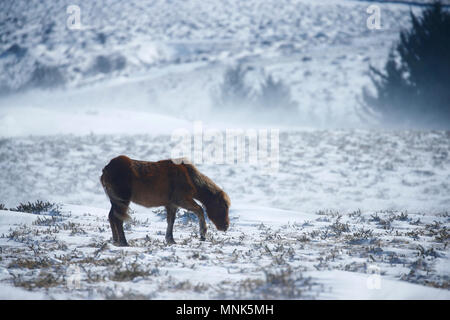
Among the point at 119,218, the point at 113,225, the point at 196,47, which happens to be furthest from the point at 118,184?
the point at 196,47

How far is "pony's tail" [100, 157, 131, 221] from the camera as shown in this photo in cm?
538

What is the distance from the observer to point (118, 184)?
5.37m

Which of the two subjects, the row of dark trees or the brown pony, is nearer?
the brown pony

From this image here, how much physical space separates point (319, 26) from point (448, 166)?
180ft

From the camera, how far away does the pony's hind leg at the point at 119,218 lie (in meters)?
5.48

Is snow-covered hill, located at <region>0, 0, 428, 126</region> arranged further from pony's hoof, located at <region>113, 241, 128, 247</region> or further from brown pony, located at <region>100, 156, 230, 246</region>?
pony's hoof, located at <region>113, 241, 128, 247</region>

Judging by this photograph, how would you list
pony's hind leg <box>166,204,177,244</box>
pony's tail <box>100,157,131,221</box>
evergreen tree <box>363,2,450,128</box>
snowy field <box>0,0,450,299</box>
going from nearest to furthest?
snowy field <box>0,0,450,299</box>, pony's tail <box>100,157,131,221</box>, pony's hind leg <box>166,204,177,244</box>, evergreen tree <box>363,2,450,128</box>

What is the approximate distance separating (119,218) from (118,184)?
1.68 feet

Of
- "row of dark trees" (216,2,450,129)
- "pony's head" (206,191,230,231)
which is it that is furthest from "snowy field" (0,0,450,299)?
"row of dark trees" (216,2,450,129)

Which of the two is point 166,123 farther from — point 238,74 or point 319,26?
point 319,26

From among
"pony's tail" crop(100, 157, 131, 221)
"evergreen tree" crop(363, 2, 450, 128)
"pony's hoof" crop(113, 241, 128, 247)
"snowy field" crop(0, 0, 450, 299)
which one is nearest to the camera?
"snowy field" crop(0, 0, 450, 299)

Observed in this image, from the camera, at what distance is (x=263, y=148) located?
19703mm

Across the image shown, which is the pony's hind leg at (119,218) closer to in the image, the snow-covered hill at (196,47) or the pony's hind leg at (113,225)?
the pony's hind leg at (113,225)

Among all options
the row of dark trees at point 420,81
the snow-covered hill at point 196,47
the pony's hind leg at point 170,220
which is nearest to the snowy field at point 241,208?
the pony's hind leg at point 170,220
